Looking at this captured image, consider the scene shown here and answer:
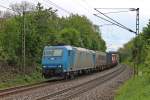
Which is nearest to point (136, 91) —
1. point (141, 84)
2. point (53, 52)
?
point (141, 84)

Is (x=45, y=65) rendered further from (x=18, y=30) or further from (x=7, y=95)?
(x=7, y=95)

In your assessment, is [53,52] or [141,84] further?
[53,52]

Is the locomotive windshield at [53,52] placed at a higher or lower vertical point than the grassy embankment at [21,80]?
higher

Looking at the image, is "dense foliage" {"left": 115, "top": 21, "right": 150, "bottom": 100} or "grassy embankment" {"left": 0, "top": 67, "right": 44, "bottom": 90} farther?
"grassy embankment" {"left": 0, "top": 67, "right": 44, "bottom": 90}

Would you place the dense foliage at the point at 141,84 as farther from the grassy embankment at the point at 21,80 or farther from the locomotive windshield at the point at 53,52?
the grassy embankment at the point at 21,80

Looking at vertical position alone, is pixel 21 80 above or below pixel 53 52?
below

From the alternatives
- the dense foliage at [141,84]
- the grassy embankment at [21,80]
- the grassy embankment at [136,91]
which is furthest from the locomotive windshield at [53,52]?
the grassy embankment at [136,91]

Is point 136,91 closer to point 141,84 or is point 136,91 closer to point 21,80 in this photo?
point 141,84

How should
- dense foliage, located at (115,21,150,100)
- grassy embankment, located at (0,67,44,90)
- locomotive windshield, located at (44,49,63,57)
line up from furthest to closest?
1. locomotive windshield, located at (44,49,63,57)
2. grassy embankment, located at (0,67,44,90)
3. dense foliage, located at (115,21,150,100)

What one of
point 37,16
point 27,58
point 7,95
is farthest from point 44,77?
point 7,95

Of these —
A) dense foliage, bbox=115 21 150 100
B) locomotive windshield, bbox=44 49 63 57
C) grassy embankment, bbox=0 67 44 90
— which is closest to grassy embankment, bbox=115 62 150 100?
dense foliage, bbox=115 21 150 100

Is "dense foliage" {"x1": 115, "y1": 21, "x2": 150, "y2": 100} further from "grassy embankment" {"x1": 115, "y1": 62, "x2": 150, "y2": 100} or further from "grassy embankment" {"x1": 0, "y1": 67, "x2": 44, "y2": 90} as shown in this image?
"grassy embankment" {"x1": 0, "y1": 67, "x2": 44, "y2": 90}

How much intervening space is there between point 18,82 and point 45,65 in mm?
4671

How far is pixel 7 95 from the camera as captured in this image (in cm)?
2253
